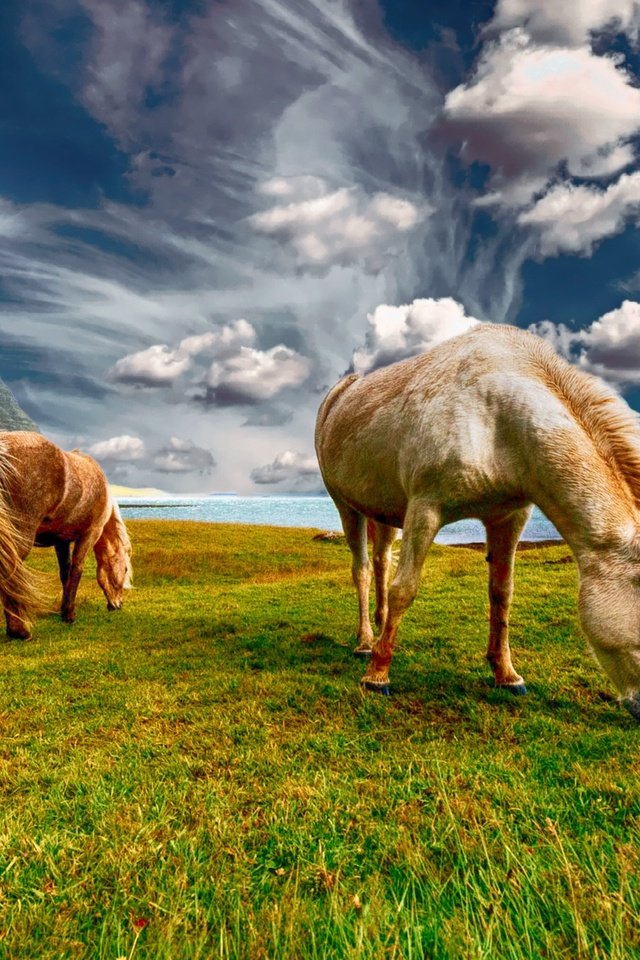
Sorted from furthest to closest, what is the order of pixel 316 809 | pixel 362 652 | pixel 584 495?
pixel 362 652 → pixel 584 495 → pixel 316 809

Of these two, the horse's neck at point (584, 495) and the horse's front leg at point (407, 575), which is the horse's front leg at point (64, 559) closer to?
the horse's front leg at point (407, 575)

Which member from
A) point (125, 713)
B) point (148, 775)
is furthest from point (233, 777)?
point (125, 713)

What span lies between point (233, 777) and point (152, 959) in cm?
148

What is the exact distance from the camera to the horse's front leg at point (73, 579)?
31.5 feet

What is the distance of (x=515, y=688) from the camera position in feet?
15.7

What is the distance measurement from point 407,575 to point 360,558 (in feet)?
7.64

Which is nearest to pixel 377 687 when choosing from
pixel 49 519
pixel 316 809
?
pixel 316 809

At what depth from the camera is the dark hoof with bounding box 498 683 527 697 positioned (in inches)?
187

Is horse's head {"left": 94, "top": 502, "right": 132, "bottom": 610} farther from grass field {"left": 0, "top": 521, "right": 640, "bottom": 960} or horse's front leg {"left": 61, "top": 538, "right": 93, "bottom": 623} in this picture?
grass field {"left": 0, "top": 521, "right": 640, "bottom": 960}

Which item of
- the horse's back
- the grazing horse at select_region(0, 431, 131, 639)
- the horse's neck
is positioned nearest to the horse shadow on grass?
the horse's neck

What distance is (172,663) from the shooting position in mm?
6289

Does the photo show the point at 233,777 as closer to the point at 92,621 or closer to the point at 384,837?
the point at 384,837

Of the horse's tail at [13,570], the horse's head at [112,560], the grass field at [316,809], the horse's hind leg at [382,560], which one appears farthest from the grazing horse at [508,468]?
the horse's head at [112,560]

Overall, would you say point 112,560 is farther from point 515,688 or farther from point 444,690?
point 515,688
